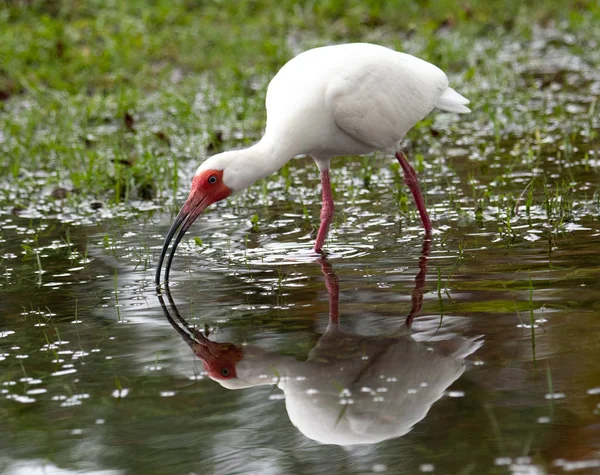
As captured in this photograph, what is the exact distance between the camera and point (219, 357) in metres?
4.45

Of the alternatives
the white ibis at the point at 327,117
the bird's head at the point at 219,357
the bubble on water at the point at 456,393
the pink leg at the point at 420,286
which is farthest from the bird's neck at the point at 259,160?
the bubble on water at the point at 456,393

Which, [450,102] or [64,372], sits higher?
[450,102]

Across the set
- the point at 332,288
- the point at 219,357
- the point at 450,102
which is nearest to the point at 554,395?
the point at 219,357

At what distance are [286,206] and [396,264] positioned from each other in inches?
75.8

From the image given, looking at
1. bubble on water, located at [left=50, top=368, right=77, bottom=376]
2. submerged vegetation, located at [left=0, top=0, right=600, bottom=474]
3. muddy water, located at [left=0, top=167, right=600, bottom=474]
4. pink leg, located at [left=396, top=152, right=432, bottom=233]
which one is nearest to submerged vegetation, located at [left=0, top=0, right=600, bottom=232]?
submerged vegetation, located at [left=0, top=0, right=600, bottom=474]

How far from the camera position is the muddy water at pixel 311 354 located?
3.50 meters

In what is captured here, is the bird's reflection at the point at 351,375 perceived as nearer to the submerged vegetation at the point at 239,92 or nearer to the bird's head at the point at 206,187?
the bird's head at the point at 206,187

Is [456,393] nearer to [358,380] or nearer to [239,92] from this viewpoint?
[358,380]

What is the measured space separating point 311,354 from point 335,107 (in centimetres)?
194

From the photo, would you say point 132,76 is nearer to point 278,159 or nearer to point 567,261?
point 278,159

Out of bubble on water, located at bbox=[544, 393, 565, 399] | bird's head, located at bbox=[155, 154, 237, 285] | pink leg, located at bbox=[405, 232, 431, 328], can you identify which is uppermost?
bird's head, located at bbox=[155, 154, 237, 285]

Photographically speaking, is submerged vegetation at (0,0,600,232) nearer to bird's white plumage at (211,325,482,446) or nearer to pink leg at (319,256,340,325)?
pink leg at (319,256,340,325)

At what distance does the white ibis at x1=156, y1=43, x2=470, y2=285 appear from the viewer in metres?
5.73

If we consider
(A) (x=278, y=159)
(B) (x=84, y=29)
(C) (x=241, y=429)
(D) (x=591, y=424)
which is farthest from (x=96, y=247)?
(B) (x=84, y=29)
